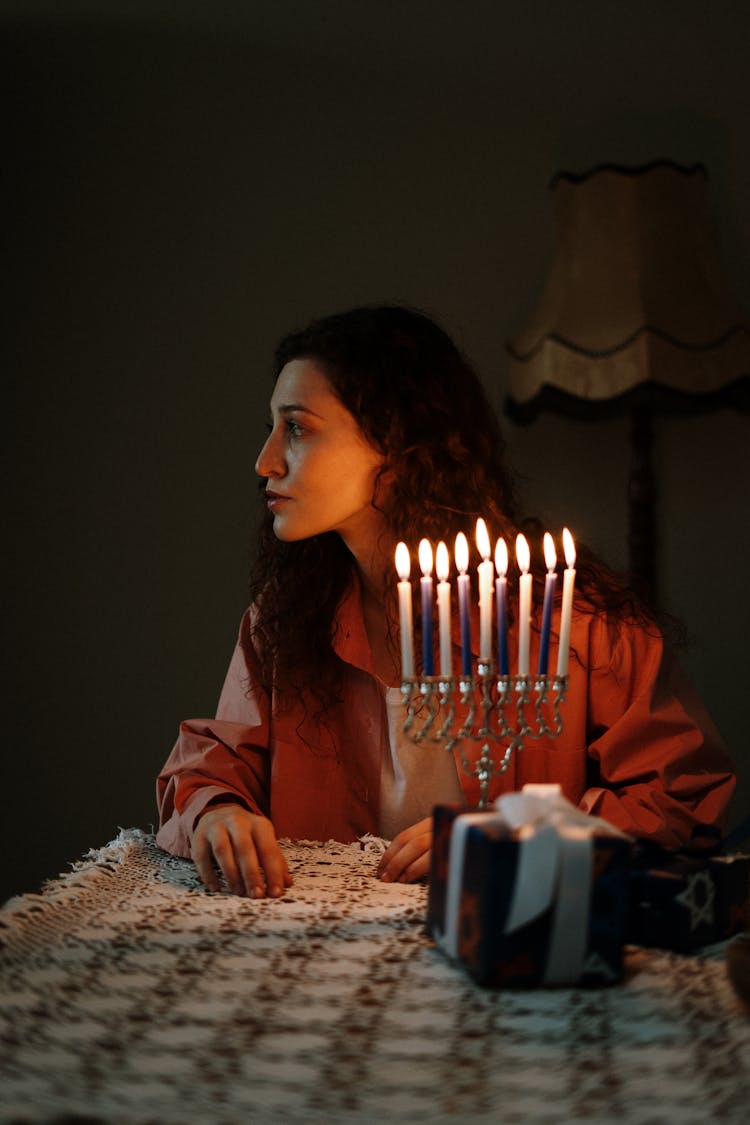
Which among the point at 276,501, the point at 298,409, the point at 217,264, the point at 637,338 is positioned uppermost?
the point at 217,264

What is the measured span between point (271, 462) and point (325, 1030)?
2.72 ft

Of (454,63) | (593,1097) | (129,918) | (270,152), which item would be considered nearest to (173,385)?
(270,152)

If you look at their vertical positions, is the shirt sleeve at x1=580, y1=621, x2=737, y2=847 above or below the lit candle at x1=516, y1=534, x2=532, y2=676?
below

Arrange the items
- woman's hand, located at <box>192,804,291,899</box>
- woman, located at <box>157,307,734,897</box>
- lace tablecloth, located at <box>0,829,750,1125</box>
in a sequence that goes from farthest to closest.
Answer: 1. woman, located at <box>157,307,734,897</box>
2. woman's hand, located at <box>192,804,291,899</box>
3. lace tablecloth, located at <box>0,829,750,1125</box>

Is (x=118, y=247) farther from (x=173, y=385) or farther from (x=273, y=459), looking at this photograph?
(x=273, y=459)

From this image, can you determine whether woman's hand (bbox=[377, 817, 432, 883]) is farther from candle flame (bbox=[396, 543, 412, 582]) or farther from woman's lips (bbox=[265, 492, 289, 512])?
woman's lips (bbox=[265, 492, 289, 512])

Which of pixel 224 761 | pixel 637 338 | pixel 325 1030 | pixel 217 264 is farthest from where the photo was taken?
pixel 217 264

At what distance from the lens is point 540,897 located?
75 centimetres

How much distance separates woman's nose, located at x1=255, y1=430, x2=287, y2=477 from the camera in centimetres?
141

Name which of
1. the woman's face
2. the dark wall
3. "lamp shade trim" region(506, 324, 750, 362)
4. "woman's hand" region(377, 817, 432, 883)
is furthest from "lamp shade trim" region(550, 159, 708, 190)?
"woman's hand" region(377, 817, 432, 883)

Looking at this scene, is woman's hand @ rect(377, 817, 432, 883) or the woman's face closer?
woman's hand @ rect(377, 817, 432, 883)

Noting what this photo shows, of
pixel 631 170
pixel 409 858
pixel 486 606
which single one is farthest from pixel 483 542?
pixel 631 170

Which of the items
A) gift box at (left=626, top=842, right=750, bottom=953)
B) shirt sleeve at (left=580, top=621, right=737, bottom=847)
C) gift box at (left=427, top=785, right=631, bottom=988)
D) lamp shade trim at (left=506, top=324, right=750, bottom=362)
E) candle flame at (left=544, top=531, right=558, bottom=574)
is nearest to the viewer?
gift box at (left=427, top=785, right=631, bottom=988)

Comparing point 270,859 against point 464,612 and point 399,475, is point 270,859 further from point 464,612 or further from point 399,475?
point 399,475
